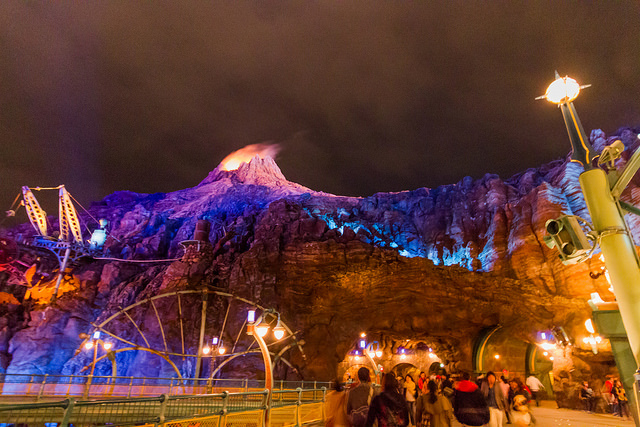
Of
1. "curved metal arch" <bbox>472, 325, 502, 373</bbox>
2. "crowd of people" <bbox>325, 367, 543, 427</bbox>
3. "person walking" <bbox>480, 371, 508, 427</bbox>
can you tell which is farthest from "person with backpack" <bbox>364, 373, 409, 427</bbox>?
"curved metal arch" <bbox>472, 325, 502, 373</bbox>

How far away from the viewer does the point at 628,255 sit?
531 centimetres

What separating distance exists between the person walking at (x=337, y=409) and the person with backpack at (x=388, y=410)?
2.23 ft

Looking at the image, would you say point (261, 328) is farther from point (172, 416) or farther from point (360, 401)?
point (360, 401)

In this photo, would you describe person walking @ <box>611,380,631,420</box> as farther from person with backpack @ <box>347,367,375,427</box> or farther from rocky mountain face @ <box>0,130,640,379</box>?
person with backpack @ <box>347,367,375,427</box>

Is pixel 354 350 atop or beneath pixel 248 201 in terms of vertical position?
beneath

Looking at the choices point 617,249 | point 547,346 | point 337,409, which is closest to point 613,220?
point 617,249

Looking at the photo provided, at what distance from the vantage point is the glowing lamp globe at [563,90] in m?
6.59

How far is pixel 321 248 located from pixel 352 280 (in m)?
4.89

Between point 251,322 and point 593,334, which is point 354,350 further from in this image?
point 251,322

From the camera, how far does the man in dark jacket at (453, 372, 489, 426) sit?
21.1 ft

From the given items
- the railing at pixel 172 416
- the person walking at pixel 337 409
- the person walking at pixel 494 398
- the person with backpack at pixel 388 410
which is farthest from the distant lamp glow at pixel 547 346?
the person with backpack at pixel 388 410

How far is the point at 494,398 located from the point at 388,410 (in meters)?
6.17

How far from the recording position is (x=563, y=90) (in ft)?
21.8

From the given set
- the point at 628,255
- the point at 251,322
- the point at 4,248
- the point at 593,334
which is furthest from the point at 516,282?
the point at 4,248
